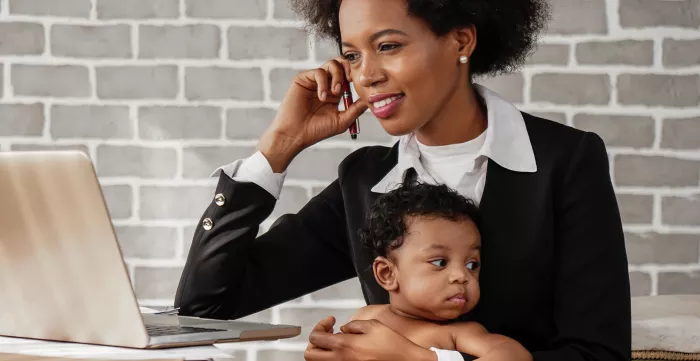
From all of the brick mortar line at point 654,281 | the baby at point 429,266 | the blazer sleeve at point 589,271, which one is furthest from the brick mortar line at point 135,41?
the brick mortar line at point 654,281

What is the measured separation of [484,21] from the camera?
154 cm

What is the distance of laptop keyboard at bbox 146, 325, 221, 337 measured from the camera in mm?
1122

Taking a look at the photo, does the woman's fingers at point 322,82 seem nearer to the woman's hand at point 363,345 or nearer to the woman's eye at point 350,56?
the woman's eye at point 350,56

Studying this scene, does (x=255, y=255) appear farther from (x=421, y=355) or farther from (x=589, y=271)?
(x=589, y=271)

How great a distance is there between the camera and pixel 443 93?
1.48 metres

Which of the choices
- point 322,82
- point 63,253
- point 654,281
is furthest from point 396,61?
point 654,281

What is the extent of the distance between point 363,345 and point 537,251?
13.9 inches

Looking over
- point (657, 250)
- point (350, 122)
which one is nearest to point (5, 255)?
point (350, 122)

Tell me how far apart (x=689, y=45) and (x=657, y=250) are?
56cm

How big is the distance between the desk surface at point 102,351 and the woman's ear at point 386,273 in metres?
0.46

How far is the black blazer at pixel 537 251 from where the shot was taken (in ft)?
4.64

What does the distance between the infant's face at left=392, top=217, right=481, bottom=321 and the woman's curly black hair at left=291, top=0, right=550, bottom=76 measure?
Result: 1.06 feet

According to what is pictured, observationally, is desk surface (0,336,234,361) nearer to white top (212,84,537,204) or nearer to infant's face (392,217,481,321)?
infant's face (392,217,481,321)

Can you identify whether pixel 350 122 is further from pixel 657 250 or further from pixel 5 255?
pixel 657 250
